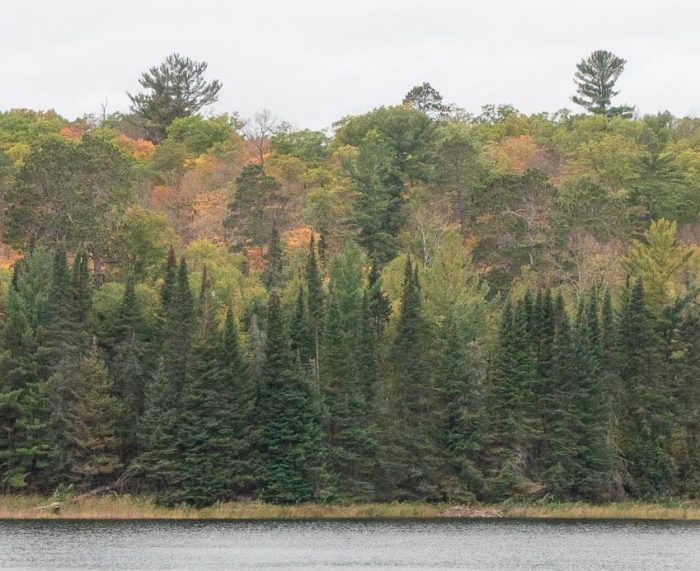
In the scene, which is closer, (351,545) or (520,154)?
(351,545)

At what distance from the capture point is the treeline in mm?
95438

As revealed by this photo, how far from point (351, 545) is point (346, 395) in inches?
996

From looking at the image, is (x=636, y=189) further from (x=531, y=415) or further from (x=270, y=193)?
(x=531, y=415)

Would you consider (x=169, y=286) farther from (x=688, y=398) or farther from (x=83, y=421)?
(x=688, y=398)

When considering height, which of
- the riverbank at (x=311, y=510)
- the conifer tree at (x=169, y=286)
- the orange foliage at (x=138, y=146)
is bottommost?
the riverbank at (x=311, y=510)

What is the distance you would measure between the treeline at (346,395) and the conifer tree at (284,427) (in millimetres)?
121

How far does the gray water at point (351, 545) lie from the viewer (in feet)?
219

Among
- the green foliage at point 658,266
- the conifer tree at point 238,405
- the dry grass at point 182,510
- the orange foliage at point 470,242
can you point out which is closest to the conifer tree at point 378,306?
the conifer tree at point 238,405

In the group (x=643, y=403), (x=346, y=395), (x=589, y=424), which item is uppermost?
(x=346, y=395)

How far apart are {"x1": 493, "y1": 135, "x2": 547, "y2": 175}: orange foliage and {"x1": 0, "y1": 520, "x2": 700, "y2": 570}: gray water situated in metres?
79.6

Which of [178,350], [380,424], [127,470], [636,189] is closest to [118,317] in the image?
[178,350]

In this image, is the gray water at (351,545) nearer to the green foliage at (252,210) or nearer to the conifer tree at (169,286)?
the conifer tree at (169,286)

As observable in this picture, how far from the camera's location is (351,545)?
7450 centimetres

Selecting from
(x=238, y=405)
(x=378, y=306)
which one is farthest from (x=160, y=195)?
(x=238, y=405)
